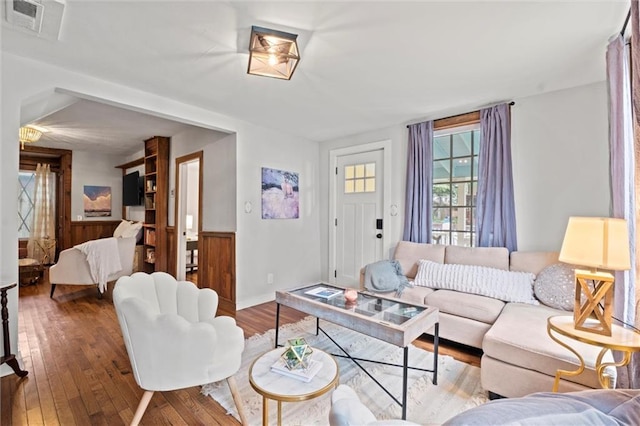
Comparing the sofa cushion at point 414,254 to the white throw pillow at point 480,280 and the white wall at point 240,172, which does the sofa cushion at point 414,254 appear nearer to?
the white throw pillow at point 480,280

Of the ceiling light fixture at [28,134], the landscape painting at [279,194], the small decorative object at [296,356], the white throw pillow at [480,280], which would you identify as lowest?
the small decorative object at [296,356]

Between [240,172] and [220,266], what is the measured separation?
4.24 feet

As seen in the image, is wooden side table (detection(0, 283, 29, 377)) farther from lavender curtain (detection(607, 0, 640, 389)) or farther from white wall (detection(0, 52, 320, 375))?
lavender curtain (detection(607, 0, 640, 389))

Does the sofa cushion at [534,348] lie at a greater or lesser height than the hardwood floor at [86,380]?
greater

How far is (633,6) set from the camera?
119cm

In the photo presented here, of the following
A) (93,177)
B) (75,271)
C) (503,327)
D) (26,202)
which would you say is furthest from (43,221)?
(503,327)

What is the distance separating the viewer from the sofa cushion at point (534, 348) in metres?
1.61

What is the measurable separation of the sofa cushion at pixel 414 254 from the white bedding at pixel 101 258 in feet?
12.9

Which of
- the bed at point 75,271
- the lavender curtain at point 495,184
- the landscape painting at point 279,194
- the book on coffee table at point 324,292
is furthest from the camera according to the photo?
the landscape painting at point 279,194

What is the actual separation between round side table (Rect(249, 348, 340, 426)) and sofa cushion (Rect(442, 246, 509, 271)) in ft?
6.75

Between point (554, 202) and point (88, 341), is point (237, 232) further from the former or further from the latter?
point (554, 202)

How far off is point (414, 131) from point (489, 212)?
1317 mm

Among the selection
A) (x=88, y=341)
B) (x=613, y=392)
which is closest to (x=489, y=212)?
(x=613, y=392)

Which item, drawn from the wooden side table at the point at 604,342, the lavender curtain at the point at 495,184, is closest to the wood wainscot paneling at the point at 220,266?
the lavender curtain at the point at 495,184
